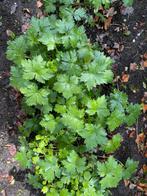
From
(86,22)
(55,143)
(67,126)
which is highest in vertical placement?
(86,22)

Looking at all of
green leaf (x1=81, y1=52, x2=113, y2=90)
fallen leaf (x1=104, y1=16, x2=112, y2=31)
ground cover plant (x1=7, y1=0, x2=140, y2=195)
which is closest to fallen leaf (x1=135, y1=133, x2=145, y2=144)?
ground cover plant (x1=7, y1=0, x2=140, y2=195)

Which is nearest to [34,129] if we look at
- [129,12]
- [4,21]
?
[4,21]

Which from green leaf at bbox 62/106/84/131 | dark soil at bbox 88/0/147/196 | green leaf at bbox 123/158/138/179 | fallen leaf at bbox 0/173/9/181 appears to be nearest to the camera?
green leaf at bbox 62/106/84/131

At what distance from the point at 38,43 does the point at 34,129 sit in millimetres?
938

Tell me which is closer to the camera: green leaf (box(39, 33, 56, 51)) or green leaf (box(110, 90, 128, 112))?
green leaf (box(39, 33, 56, 51))

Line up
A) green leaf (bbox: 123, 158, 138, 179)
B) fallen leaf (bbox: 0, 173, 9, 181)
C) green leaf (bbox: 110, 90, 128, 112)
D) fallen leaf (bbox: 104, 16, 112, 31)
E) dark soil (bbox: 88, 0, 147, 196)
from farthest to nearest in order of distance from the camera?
fallen leaf (bbox: 104, 16, 112, 31), dark soil (bbox: 88, 0, 147, 196), fallen leaf (bbox: 0, 173, 9, 181), green leaf (bbox: 123, 158, 138, 179), green leaf (bbox: 110, 90, 128, 112)

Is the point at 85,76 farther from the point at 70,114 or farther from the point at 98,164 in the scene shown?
the point at 98,164

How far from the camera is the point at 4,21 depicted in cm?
482

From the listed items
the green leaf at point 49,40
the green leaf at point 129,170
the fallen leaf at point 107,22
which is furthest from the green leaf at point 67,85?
the fallen leaf at point 107,22

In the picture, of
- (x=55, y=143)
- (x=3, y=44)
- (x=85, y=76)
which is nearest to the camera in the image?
(x=85, y=76)

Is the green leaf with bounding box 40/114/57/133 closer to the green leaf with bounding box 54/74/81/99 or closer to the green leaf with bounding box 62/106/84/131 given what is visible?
the green leaf with bounding box 62/106/84/131

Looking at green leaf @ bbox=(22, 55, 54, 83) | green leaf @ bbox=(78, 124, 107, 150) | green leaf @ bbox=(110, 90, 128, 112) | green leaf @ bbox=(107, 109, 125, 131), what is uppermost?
green leaf @ bbox=(22, 55, 54, 83)

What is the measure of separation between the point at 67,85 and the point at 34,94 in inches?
12.2

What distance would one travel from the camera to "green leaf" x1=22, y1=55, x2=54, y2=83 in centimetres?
373
